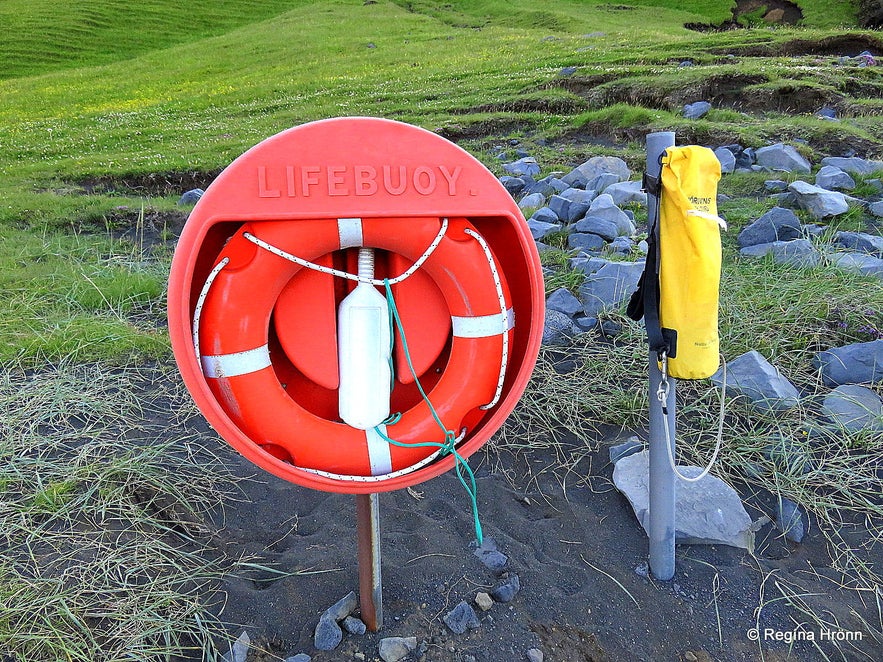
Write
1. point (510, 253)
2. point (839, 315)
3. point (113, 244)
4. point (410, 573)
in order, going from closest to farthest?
point (510, 253) < point (410, 573) < point (839, 315) < point (113, 244)

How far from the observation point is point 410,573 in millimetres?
1521

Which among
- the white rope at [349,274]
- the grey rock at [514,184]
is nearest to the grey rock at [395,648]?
the white rope at [349,274]

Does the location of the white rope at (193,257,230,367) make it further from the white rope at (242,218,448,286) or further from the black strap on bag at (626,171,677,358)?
the black strap on bag at (626,171,677,358)

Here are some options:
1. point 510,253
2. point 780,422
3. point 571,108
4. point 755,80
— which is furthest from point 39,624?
point 755,80

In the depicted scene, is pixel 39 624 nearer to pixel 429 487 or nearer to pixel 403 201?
pixel 429 487

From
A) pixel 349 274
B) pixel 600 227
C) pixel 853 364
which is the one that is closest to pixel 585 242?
pixel 600 227

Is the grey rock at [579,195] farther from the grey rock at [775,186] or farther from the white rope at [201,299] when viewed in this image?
the white rope at [201,299]

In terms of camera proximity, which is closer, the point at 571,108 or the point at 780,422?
the point at 780,422

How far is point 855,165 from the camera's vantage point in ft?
12.3

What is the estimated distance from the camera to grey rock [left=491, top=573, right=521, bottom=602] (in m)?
1.44

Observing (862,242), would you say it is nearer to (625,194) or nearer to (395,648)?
(625,194)

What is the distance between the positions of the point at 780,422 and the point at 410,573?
1238 millimetres

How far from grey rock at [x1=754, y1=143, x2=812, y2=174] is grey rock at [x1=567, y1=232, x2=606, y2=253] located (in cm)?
172

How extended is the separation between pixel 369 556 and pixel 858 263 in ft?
7.95
